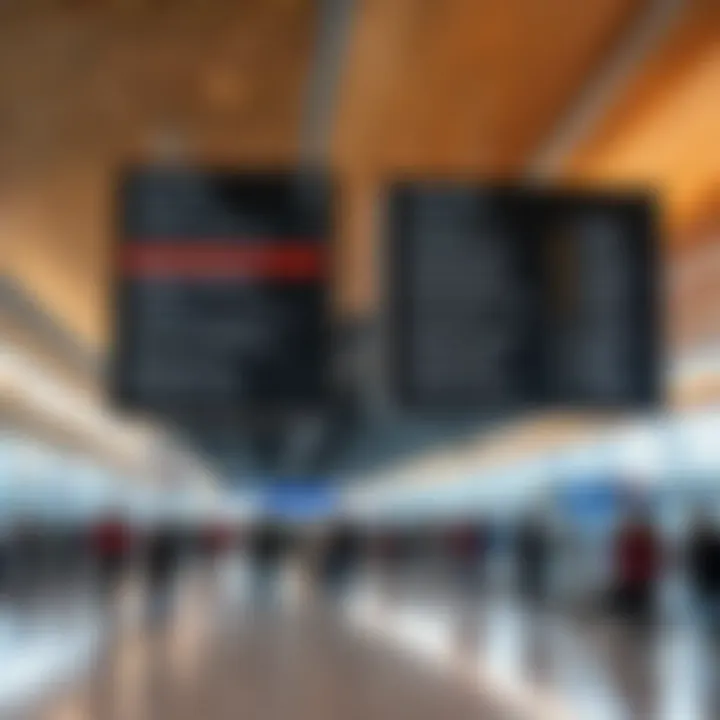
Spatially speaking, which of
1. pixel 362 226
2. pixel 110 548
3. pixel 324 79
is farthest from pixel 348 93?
pixel 110 548

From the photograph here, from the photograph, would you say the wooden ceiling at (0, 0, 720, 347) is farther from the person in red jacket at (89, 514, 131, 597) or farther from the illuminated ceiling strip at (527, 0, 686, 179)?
the person in red jacket at (89, 514, 131, 597)

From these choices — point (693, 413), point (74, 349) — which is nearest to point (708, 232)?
point (74, 349)

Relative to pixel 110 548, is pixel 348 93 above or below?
above

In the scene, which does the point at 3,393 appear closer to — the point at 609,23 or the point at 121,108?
the point at 121,108

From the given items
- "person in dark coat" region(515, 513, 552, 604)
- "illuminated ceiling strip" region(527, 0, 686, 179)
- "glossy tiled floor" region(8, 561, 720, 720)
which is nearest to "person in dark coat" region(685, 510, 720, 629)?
"glossy tiled floor" region(8, 561, 720, 720)

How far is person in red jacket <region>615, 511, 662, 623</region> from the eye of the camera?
25.4 m

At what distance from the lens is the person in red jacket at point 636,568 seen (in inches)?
1000

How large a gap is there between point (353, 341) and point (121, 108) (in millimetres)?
3362

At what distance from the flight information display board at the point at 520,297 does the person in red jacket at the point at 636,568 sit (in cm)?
1583

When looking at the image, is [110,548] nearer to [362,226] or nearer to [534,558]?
[534,558]

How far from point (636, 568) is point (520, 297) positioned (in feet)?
55.7

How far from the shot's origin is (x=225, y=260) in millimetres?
9383

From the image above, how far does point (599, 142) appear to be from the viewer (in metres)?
10.7

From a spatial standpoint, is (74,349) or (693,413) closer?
(74,349)
